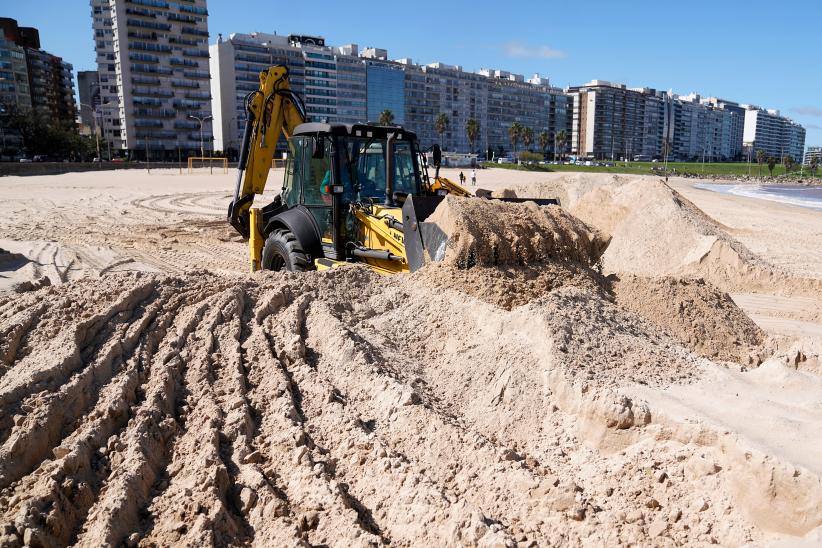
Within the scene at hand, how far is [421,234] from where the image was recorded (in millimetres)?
6555

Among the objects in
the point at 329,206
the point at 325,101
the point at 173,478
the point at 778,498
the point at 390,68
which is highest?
the point at 390,68

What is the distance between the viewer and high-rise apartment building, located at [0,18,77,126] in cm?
9525

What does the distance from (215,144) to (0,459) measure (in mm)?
97520

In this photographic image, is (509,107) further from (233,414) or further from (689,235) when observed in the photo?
(233,414)

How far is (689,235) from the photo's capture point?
38.0ft

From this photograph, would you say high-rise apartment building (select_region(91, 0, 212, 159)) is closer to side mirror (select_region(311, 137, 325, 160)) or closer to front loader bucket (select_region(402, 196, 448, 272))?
side mirror (select_region(311, 137, 325, 160))

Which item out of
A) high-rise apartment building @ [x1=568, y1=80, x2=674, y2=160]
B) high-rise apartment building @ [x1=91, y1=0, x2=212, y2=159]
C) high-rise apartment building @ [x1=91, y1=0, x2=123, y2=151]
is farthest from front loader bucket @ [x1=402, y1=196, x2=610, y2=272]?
high-rise apartment building @ [x1=568, y1=80, x2=674, y2=160]

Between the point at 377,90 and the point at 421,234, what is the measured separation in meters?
110

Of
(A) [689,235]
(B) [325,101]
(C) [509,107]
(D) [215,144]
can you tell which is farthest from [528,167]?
(A) [689,235]

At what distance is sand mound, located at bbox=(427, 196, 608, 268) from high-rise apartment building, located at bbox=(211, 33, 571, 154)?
251 feet

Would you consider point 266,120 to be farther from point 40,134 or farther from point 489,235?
point 40,134

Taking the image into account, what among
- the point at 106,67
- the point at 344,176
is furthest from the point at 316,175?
the point at 106,67

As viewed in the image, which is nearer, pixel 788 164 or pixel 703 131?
pixel 788 164

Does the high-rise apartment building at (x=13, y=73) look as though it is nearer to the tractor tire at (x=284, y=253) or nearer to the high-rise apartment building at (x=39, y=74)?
the high-rise apartment building at (x=39, y=74)
